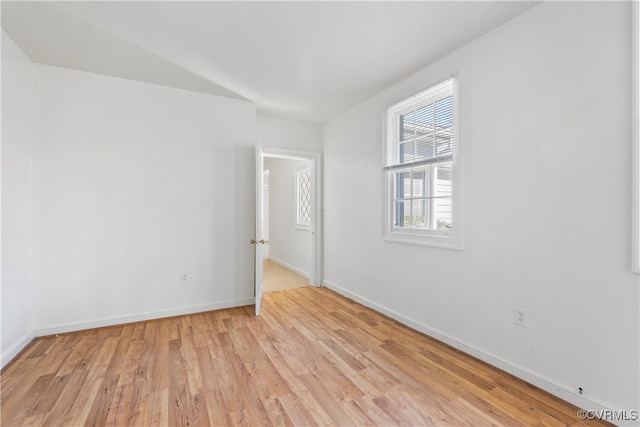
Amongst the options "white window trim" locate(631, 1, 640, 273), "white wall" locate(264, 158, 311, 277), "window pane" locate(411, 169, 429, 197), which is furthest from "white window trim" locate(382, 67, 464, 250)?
"white wall" locate(264, 158, 311, 277)

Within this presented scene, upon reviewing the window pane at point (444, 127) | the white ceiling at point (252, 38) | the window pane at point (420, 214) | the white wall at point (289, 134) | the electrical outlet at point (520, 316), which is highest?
the white ceiling at point (252, 38)

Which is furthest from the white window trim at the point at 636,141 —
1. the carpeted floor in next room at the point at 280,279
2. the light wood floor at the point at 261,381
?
the carpeted floor in next room at the point at 280,279

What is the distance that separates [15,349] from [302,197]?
409 centimetres

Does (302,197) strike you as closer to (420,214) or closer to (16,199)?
(420,214)

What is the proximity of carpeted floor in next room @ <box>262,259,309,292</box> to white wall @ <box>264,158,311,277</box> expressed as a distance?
0.14 metres

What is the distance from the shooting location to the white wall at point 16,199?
2215mm

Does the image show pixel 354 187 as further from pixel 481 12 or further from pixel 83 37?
pixel 83 37

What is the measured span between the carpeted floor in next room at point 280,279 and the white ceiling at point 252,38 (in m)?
2.83

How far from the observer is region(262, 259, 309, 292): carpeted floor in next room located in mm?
4480

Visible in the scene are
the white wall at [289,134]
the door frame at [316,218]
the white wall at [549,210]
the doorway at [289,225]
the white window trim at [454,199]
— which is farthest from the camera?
the doorway at [289,225]

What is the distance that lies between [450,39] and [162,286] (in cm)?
358

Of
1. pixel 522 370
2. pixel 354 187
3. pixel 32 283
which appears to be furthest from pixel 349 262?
pixel 32 283

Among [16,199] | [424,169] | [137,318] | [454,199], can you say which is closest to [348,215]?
[424,169]

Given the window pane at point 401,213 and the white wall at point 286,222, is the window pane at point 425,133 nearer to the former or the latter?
the window pane at point 401,213
